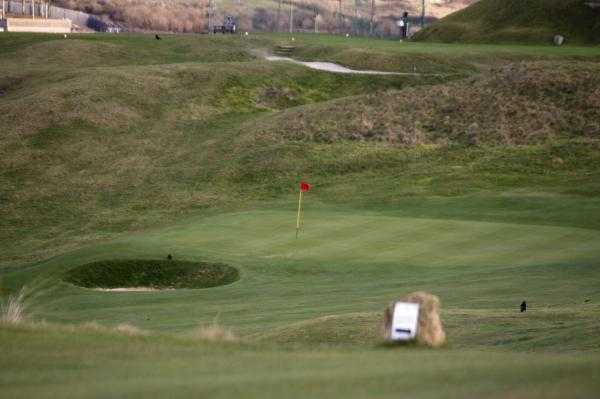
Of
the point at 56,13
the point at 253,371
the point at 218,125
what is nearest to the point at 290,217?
the point at 253,371

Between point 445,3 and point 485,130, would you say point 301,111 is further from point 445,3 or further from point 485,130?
point 445,3

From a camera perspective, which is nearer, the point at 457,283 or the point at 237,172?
the point at 457,283

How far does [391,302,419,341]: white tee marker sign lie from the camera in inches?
476

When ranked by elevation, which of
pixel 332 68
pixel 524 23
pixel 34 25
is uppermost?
pixel 524 23

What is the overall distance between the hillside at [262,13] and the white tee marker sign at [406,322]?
111m

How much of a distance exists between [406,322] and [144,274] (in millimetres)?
15059

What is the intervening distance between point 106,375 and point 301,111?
4442 cm

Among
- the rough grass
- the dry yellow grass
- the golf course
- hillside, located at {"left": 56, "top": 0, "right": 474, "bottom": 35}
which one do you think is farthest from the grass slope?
hillside, located at {"left": 56, "top": 0, "right": 474, "bottom": 35}

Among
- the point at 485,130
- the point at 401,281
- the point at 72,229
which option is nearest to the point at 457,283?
the point at 401,281

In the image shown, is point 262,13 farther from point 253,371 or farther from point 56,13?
point 253,371

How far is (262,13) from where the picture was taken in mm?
176375

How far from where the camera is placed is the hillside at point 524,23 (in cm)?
7512

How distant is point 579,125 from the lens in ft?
161

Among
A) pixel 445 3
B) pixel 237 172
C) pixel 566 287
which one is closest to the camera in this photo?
pixel 566 287
